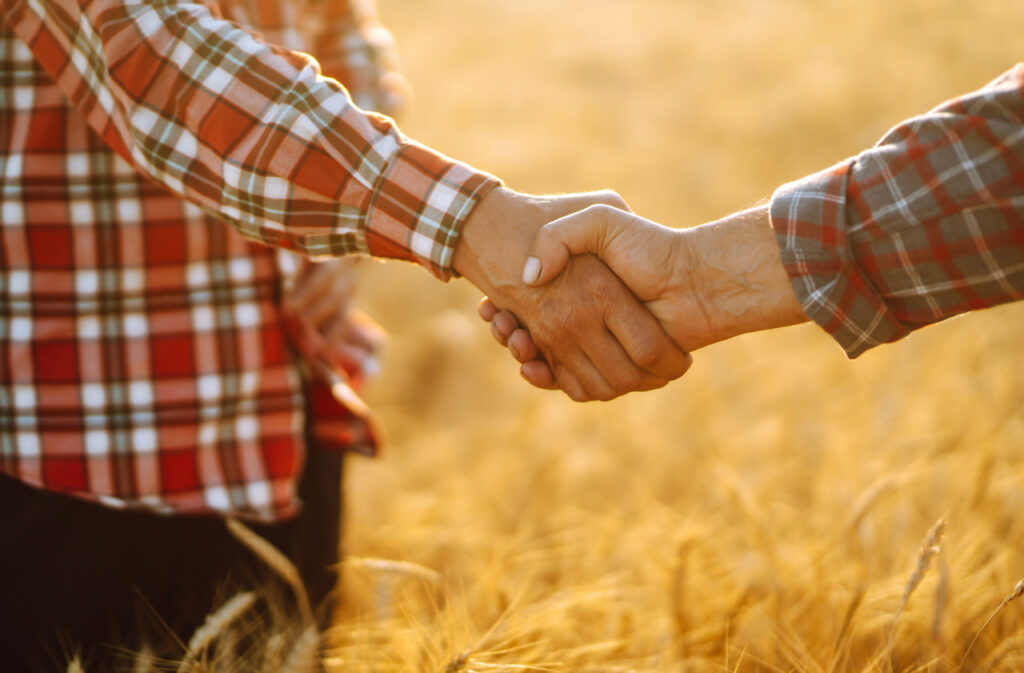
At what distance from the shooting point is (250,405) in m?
1.17

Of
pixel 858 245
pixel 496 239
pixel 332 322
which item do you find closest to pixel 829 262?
pixel 858 245

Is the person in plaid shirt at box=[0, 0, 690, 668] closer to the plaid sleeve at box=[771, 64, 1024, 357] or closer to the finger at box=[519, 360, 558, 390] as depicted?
the finger at box=[519, 360, 558, 390]

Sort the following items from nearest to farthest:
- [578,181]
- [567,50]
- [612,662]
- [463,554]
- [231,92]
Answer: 1. [231,92]
2. [612,662]
3. [463,554]
4. [578,181]
5. [567,50]

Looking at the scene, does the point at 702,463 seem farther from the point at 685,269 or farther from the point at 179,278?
the point at 179,278

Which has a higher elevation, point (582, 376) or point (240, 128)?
point (240, 128)

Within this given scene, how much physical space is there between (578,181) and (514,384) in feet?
5.53

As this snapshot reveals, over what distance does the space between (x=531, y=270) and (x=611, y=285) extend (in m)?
0.13

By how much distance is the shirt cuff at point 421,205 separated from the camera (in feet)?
3.07

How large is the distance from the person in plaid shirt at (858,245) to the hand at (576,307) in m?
0.02

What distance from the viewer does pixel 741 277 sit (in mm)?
1008

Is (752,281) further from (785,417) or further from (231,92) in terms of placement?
(785,417)

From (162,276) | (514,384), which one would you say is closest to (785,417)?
(514,384)

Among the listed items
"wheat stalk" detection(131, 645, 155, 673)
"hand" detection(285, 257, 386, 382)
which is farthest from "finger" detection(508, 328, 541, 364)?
"wheat stalk" detection(131, 645, 155, 673)

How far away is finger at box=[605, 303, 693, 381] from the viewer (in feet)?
3.45
